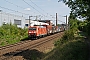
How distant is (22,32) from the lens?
55.8 m

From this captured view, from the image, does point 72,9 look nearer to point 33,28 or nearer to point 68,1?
point 68,1

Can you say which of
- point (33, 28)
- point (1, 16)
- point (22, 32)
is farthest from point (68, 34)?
point (1, 16)

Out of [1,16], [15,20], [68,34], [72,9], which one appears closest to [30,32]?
[68,34]

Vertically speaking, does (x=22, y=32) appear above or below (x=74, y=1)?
below

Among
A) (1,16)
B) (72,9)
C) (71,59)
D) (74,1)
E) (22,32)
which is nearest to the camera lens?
(71,59)

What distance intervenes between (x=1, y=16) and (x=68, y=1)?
199 ft

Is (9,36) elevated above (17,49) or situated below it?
above

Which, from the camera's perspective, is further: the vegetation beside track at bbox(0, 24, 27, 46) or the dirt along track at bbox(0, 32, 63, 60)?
the vegetation beside track at bbox(0, 24, 27, 46)

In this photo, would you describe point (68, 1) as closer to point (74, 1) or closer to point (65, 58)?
point (74, 1)

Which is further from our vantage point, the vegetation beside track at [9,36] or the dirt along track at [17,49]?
the vegetation beside track at [9,36]

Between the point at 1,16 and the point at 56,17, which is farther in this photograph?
the point at 56,17

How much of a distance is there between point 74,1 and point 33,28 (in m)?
24.3

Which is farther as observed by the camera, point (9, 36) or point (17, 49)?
point (9, 36)

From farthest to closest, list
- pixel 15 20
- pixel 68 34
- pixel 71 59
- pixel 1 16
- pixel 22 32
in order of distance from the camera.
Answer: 1. pixel 15 20
2. pixel 1 16
3. pixel 22 32
4. pixel 68 34
5. pixel 71 59
